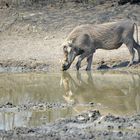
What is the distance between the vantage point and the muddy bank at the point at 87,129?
8.49m

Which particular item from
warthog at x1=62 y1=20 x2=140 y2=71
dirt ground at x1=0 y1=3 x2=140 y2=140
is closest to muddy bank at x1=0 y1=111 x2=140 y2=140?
dirt ground at x1=0 y1=3 x2=140 y2=140

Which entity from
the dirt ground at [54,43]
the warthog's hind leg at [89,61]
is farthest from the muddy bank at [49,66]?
the warthog's hind leg at [89,61]

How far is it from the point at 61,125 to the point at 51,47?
821cm

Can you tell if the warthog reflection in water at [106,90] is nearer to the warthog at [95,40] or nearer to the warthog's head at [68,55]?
the warthog's head at [68,55]

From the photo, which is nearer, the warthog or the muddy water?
the muddy water

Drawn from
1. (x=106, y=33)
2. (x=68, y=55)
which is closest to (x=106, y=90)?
(x=68, y=55)

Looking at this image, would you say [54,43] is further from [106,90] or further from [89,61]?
[106,90]

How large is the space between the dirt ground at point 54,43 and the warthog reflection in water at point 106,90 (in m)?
1.10

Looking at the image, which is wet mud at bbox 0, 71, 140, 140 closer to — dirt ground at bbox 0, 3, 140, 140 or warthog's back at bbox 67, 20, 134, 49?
dirt ground at bbox 0, 3, 140, 140

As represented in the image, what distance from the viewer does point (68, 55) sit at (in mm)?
15703

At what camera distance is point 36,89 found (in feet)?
42.4

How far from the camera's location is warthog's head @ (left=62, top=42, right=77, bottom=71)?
50.9 feet

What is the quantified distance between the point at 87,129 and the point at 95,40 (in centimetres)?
701

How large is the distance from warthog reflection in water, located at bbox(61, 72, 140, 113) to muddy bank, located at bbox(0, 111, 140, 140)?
967 mm
